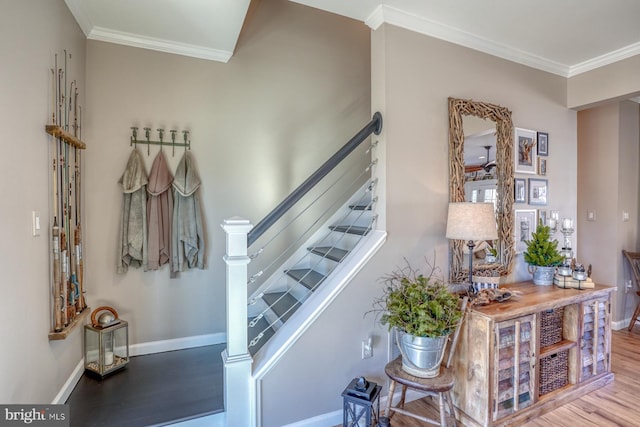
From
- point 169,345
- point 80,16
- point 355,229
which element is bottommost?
point 169,345

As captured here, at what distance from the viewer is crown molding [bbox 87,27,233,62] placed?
7.97ft

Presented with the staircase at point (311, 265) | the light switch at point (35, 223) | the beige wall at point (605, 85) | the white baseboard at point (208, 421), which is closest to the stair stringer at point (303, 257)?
the staircase at point (311, 265)

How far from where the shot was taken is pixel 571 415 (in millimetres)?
2131

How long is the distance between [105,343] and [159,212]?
103cm

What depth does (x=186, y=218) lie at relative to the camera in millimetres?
2652

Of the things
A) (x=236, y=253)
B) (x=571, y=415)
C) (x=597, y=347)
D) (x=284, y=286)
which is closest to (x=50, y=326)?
(x=236, y=253)

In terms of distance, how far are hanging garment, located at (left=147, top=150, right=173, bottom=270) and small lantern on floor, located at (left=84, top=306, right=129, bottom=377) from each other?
17.9 inches

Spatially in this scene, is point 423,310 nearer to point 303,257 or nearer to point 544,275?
point 303,257

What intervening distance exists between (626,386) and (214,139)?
12.8 ft

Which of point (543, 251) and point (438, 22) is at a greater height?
point (438, 22)

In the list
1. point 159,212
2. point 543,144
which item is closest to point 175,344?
point 159,212

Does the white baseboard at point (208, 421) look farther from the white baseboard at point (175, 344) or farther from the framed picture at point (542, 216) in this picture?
the framed picture at point (542, 216)

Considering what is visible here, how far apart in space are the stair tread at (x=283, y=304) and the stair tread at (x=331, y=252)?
0.44 meters

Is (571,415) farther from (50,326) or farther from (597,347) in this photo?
(50,326)
